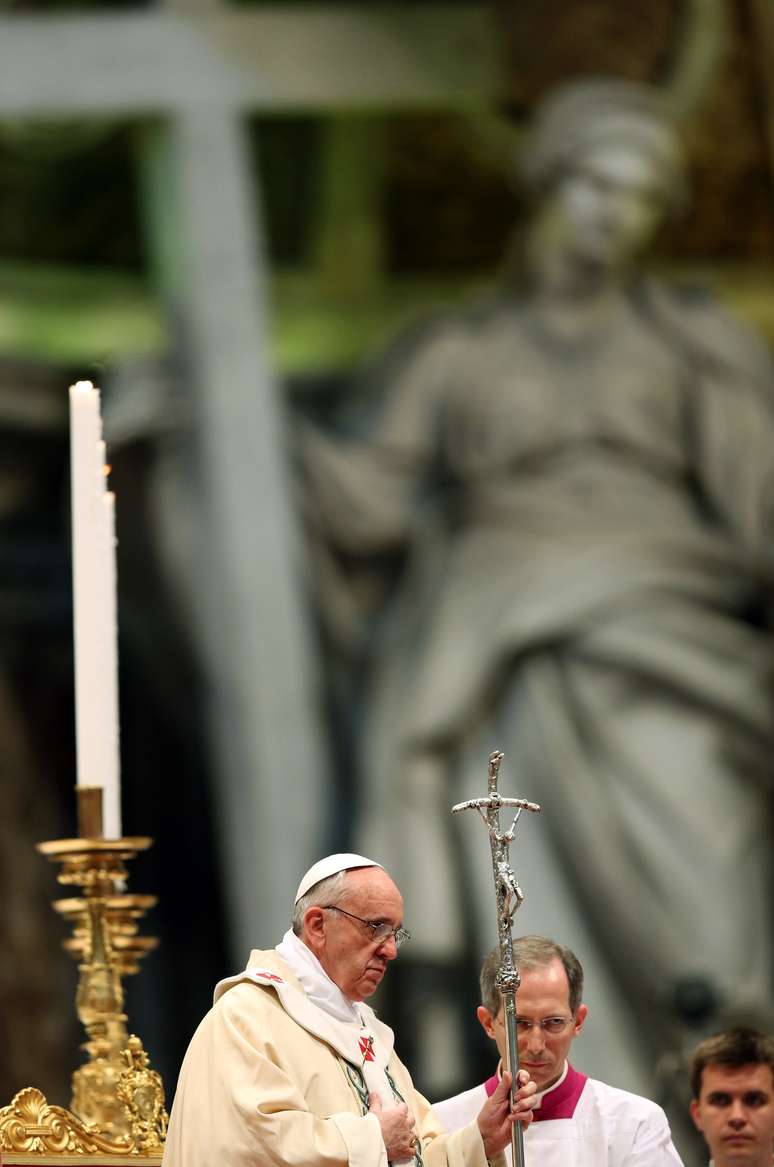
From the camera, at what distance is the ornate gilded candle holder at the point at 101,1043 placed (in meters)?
3.45

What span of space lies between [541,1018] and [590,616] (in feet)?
15.2

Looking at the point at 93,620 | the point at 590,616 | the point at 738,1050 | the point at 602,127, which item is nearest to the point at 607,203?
the point at 602,127

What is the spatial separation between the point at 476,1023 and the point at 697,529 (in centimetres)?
195

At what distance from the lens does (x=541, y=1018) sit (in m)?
3.38

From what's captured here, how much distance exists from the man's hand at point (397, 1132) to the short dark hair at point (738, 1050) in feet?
2.55

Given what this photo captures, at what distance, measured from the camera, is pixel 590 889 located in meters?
7.57

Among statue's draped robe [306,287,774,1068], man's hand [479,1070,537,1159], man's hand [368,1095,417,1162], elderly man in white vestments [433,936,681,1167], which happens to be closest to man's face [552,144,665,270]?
statue's draped robe [306,287,774,1068]

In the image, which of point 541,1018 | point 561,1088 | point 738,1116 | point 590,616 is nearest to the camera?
point 541,1018

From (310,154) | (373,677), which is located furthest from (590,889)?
(310,154)

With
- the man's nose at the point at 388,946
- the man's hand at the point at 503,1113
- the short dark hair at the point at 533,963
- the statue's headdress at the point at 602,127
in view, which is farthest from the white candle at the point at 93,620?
the statue's headdress at the point at 602,127

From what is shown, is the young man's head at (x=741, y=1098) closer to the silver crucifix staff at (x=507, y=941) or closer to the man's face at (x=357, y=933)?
→ the silver crucifix staff at (x=507, y=941)

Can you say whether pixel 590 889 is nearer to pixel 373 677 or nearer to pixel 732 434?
pixel 373 677

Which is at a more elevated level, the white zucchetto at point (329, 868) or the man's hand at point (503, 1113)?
the white zucchetto at point (329, 868)

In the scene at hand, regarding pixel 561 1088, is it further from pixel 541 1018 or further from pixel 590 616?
pixel 590 616
